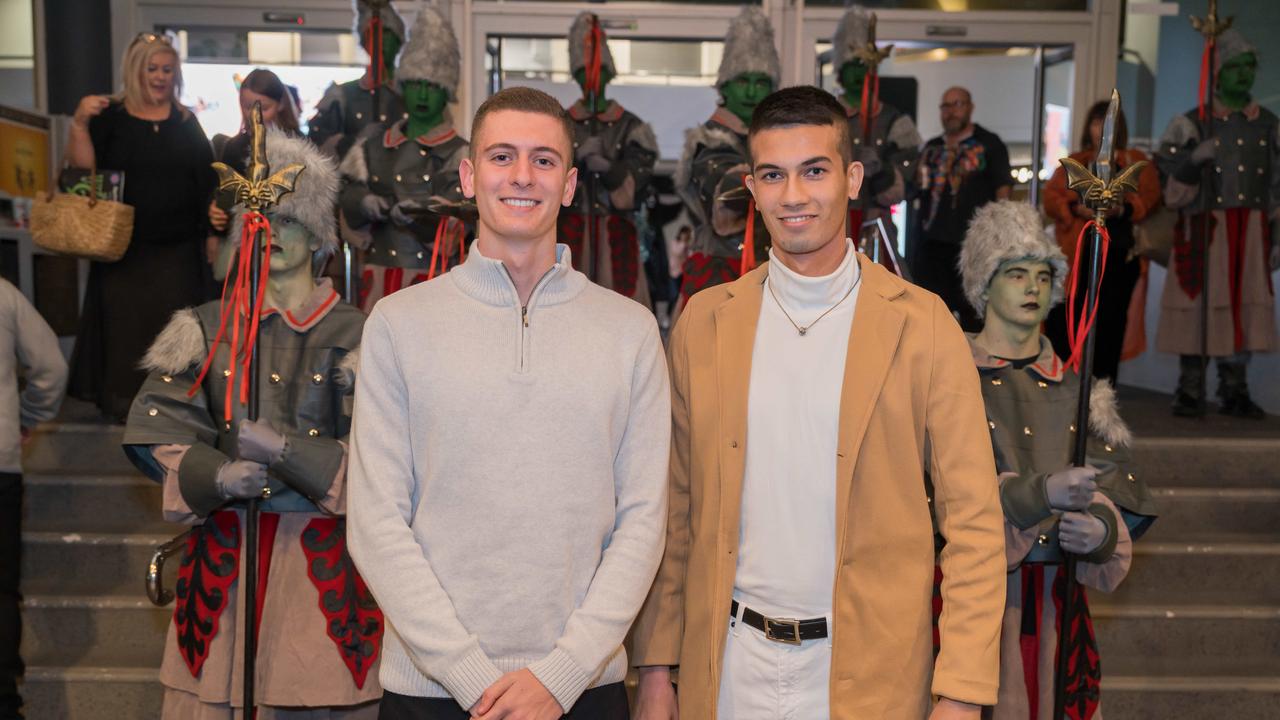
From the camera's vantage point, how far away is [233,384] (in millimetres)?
2668

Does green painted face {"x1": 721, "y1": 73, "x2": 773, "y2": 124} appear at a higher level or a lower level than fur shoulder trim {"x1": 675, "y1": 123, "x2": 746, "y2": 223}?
higher

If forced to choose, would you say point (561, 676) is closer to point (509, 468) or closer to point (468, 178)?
point (509, 468)

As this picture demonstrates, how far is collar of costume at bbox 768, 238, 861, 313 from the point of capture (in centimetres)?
206

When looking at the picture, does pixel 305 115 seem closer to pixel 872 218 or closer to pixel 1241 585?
pixel 872 218

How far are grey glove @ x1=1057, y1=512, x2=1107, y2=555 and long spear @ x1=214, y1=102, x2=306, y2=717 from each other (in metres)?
1.81

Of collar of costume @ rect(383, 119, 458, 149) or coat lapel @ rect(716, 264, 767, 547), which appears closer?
coat lapel @ rect(716, 264, 767, 547)

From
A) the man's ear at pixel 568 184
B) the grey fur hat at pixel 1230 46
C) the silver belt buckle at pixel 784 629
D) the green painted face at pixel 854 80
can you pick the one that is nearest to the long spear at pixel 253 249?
the man's ear at pixel 568 184

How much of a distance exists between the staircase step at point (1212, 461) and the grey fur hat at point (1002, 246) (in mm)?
2107

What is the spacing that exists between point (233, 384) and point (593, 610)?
1.26m

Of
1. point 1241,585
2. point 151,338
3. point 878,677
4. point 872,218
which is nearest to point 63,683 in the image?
point 151,338

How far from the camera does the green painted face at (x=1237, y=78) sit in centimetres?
561

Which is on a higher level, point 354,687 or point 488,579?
point 488,579

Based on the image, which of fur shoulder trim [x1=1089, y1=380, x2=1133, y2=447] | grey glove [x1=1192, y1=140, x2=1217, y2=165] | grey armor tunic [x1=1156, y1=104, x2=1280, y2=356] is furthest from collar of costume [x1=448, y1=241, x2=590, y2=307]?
grey armor tunic [x1=1156, y1=104, x2=1280, y2=356]

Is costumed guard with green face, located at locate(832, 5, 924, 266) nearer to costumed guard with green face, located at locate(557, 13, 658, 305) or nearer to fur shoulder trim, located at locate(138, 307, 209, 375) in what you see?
costumed guard with green face, located at locate(557, 13, 658, 305)
